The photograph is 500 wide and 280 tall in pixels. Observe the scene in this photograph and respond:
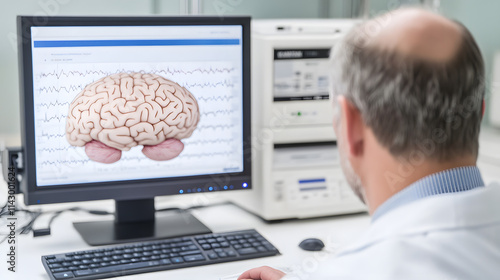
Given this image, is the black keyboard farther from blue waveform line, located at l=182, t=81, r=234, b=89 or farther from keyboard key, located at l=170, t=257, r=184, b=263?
blue waveform line, located at l=182, t=81, r=234, b=89

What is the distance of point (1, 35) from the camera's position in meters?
1.77

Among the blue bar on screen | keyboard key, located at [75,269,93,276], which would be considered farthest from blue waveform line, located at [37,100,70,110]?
keyboard key, located at [75,269,93,276]

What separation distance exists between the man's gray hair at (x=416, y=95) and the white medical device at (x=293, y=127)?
0.71 metres

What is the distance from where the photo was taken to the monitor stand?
4.96 feet

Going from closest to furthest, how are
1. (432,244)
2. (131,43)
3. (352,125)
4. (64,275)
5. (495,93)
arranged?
(432,244) < (352,125) < (64,275) < (131,43) < (495,93)

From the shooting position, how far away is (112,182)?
58.8 inches

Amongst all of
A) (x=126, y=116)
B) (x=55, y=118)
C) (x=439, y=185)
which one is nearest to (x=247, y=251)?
(x=126, y=116)

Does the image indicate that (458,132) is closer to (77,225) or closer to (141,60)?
(141,60)

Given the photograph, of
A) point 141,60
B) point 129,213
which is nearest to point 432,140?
point 141,60

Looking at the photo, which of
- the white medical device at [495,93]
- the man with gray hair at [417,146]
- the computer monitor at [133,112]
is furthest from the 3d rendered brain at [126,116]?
the white medical device at [495,93]

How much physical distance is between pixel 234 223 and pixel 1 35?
78cm

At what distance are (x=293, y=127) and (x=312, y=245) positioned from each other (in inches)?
12.6

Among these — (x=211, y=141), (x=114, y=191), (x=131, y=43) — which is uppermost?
A: (x=131, y=43)

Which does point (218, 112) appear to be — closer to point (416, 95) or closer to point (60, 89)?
point (60, 89)
